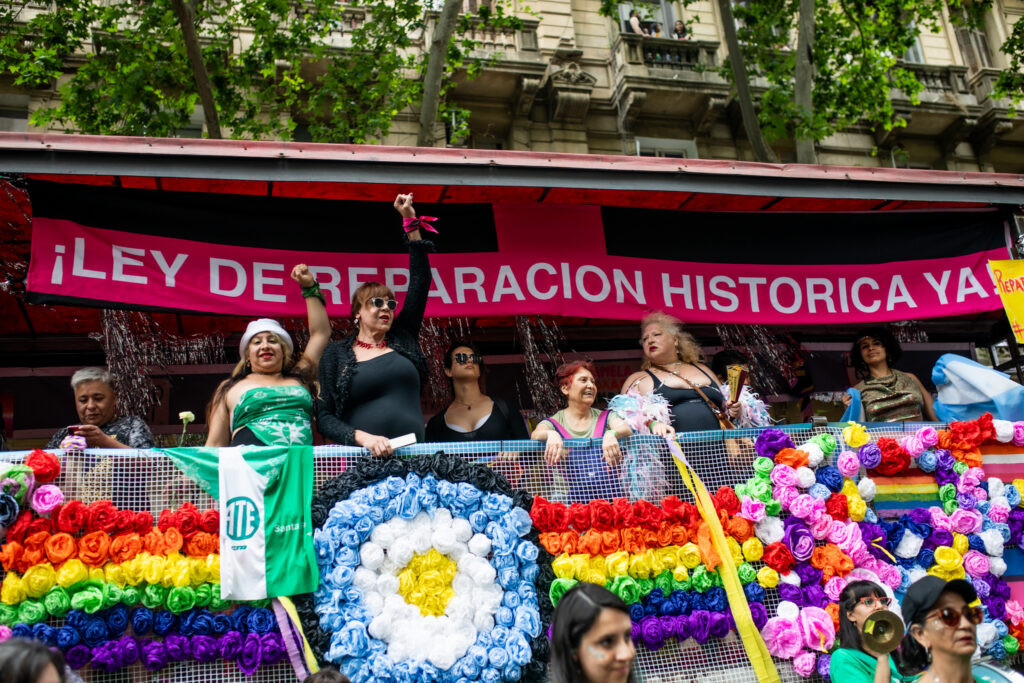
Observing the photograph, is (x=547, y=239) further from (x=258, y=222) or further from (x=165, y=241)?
(x=165, y=241)

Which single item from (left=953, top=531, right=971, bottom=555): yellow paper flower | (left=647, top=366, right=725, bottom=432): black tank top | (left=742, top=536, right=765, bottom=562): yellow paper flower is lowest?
(left=953, top=531, right=971, bottom=555): yellow paper flower

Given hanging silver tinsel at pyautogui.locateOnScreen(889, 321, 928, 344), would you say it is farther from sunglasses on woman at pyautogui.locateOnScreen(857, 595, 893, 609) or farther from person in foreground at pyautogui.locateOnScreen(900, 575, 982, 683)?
person in foreground at pyautogui.locateOnScreen(900, 575, 982, 683)

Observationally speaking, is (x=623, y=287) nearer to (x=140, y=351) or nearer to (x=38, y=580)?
(x=140, y=351)

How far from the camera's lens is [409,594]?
3986mm

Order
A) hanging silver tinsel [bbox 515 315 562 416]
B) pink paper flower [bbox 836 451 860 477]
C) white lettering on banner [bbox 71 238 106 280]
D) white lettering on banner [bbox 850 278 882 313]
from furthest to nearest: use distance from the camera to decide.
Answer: hanging silver tinsel [bbox 515 315 562 416]
white lettering on banner [bbox 850 278 882 313]
white lettering on banner [bbox 71 238 106 280]
pink paper flower [bbox 836 451 860 477]

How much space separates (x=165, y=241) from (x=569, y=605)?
404 centimetres

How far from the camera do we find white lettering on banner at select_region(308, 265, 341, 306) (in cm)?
585

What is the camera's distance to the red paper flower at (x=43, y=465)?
386 cm

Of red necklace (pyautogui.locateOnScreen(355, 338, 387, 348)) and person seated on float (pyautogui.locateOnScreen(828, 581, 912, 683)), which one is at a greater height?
red necklace (pyautogui.locateOnScreen(355, 338, 387, 348))

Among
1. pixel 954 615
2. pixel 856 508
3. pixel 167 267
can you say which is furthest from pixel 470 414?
pixel 954 615

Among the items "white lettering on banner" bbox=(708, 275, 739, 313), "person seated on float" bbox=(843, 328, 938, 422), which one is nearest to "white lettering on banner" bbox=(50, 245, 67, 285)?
"white lettering on banner" bbox=(708, 275, 739, 313)

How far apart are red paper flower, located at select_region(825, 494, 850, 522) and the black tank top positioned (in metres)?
0.86

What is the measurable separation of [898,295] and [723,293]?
1532 mm

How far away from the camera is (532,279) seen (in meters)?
6.14
